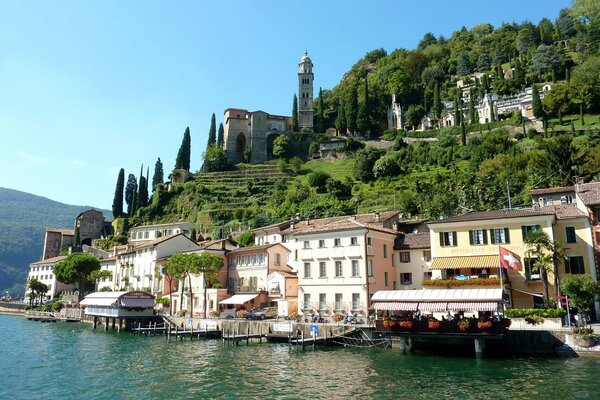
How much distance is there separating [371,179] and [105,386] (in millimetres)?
83556

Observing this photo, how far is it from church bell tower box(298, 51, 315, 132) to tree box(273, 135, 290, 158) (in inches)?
690

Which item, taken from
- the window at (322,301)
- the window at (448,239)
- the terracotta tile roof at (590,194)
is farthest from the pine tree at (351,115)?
the window at (448,239)

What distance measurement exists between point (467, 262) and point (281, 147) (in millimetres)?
93117

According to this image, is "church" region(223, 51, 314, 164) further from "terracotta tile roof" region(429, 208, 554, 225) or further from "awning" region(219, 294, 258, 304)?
"terracotta tile roof" region(429, 208, 554, 225)

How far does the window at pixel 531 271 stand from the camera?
40.1 metres

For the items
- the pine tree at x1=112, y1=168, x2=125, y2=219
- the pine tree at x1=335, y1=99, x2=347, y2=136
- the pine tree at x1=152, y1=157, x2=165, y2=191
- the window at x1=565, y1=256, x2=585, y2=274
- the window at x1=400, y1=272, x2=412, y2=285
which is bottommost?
the window at x1=400, y1=272, x2=412, y2=285

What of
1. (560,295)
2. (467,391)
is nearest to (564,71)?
(560,295)

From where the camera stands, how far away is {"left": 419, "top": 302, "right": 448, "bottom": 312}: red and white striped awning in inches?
1358

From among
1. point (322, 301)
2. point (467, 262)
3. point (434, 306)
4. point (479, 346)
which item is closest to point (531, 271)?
point (467, 262)

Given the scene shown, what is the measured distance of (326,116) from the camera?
154375 mm

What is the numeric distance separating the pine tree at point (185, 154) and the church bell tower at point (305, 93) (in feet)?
119

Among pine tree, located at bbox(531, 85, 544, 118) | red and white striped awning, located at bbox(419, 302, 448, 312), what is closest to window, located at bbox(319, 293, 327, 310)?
red and white striped awning, located at bbox(419, 302, 448, 312)

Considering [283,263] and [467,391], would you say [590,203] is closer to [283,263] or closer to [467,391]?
[467,391]

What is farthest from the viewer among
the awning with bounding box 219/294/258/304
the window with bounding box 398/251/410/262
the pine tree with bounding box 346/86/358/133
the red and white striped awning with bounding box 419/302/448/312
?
the pine tree with bounding box 346/86/358/133
